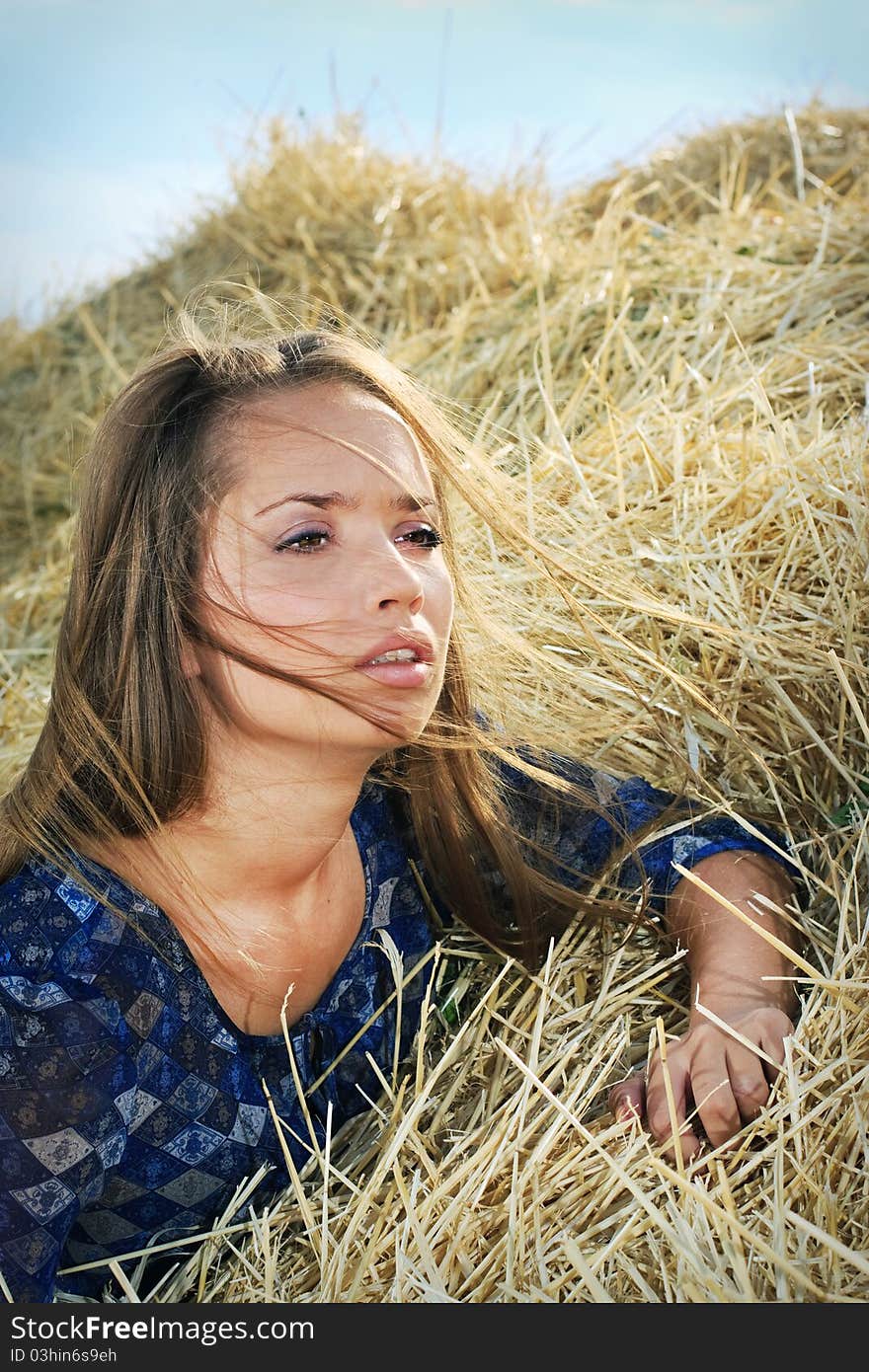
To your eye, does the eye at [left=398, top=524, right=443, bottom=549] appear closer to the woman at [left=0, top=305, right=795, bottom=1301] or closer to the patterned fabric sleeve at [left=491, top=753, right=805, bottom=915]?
the woman at [left=0, top=305, right=795, bottom=1301]

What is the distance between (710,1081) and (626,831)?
0.45 meters

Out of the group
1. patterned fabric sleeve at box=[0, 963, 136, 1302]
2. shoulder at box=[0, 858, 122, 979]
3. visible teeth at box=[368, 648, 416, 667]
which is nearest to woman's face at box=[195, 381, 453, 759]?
visible teeth at box=[368, 648, 416, 667]

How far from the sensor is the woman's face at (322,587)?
1.54m

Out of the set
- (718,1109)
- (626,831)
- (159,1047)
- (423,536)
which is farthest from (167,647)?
(718,1109)

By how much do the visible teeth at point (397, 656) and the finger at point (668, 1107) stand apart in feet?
1.89

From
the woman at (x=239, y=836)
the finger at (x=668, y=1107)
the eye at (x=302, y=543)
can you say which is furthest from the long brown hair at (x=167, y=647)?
the finger at (x=668, y=1107)

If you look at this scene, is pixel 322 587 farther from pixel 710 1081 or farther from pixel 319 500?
pixel 710 1081

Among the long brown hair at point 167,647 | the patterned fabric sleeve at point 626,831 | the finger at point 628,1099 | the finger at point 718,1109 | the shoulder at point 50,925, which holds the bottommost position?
the finger at point 628,1099

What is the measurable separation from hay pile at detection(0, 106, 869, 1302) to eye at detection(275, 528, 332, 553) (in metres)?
0.53

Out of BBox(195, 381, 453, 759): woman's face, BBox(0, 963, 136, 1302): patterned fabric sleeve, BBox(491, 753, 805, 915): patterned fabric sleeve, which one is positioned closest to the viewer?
BBox(0, 963, 136, 1302): patterned fabric sleeve

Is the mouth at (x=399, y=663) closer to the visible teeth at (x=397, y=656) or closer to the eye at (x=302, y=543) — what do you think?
the visible teeth at (x=397, y=656)

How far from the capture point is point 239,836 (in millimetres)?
1703

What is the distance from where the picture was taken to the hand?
1.60 meters
